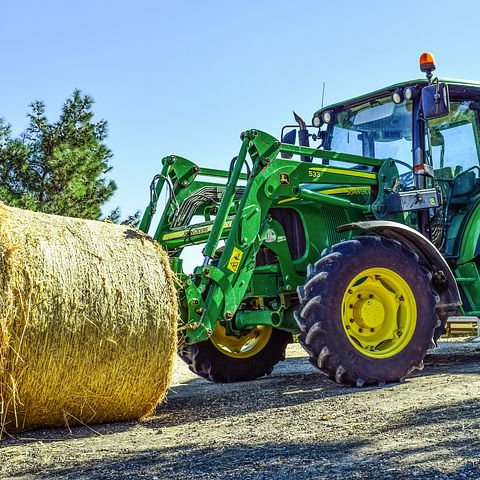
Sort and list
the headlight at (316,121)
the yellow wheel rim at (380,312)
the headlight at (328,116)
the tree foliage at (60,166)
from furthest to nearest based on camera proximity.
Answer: the tree foliage at (60,166) → the headlight at (316,121) → the headlight at (328,116) → the yellow wheel rim at (380,312)

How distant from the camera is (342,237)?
25.3 feet

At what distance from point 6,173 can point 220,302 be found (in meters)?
12.5

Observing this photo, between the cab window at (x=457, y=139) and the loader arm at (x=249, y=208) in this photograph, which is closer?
the loader arm at (x=249, y=208)

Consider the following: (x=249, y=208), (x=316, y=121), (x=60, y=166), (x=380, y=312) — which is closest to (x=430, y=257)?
(x=380, y=312)

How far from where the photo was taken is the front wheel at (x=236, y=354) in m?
8.10

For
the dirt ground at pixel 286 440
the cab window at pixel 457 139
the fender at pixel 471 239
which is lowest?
the dirt ground at pixel 286 440

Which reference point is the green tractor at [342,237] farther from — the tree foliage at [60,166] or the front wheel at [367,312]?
the tree foliage at [60,166]

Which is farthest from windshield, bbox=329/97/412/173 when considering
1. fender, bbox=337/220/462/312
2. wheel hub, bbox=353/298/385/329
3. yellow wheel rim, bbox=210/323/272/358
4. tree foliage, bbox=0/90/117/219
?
tree foliage, bbox=0/90/117/219

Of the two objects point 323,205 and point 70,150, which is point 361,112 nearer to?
point 323,205

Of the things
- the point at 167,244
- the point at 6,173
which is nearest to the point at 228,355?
the point at 167,244

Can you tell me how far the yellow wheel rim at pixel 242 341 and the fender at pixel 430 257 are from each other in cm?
175

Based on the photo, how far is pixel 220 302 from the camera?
20.9 feet

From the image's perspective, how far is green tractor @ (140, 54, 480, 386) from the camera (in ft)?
21.4

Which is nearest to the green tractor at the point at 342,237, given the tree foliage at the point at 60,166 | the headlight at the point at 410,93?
the headlight at the point at 410,93
